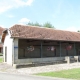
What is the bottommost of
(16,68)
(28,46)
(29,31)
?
(16,68)

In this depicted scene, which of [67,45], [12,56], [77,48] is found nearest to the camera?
[12,56]

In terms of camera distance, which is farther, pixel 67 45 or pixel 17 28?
pixel 67 45

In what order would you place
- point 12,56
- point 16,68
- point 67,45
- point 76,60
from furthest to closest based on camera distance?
1. point 67,45
2. point 76,60
3. point 12,56
4. point 16,68

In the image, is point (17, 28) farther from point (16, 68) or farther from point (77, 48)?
point (77, 48)

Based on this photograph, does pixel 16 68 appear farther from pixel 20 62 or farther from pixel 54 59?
pixel 54 59

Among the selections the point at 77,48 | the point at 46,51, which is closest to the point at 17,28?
the point at 46,51

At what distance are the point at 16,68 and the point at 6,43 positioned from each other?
552cm

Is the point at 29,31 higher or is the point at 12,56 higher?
the point at 29,31

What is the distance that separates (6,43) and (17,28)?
7.68ft

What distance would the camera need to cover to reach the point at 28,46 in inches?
1054

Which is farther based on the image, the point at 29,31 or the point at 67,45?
the point at 67,45

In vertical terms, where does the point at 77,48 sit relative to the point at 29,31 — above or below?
below

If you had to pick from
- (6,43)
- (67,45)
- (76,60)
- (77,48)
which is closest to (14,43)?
(6,43)

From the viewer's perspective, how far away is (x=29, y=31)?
891 inches
